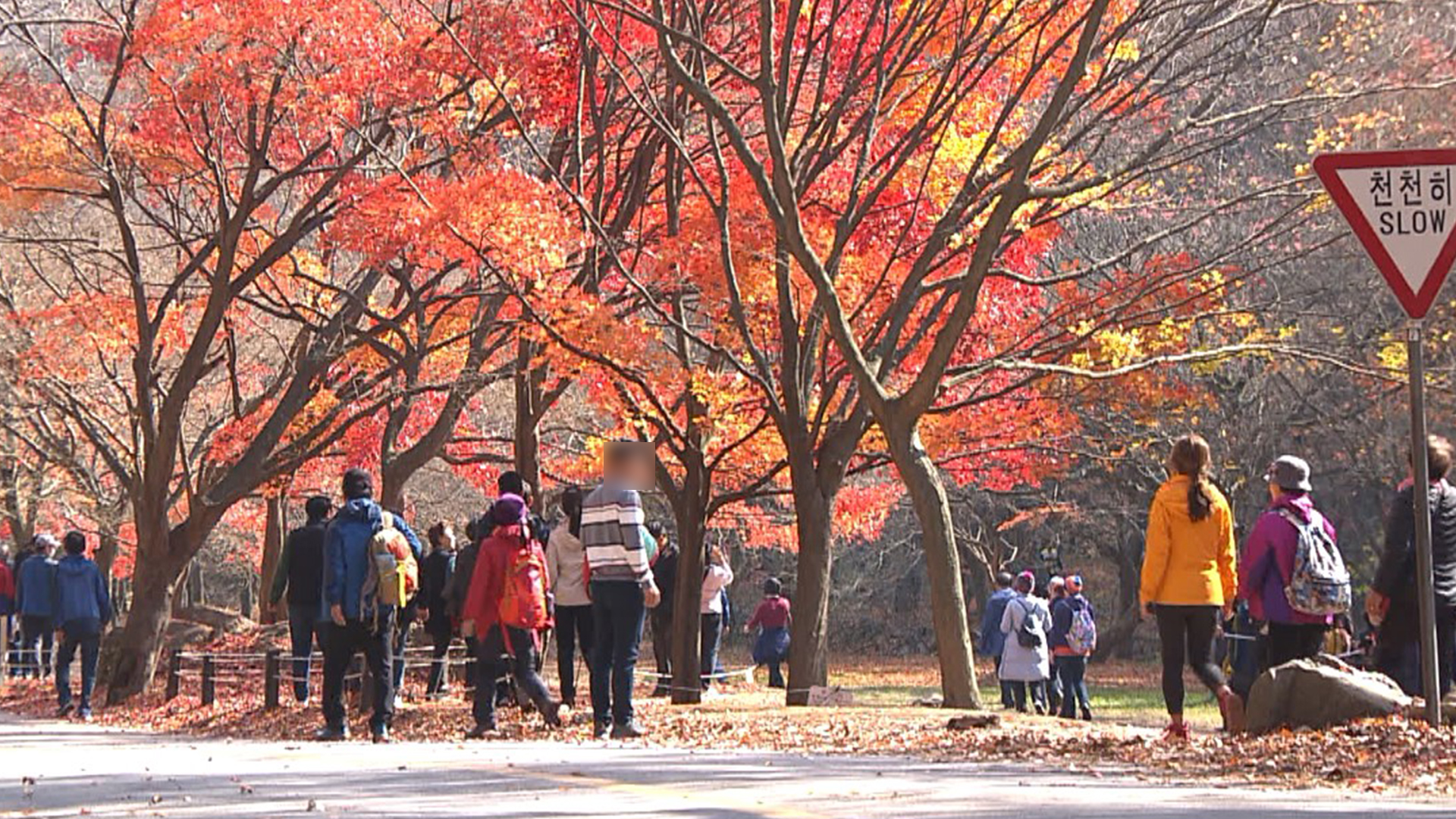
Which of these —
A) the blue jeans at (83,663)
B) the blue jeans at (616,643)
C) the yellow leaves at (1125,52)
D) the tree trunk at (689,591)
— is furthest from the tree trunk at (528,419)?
the blue jeans at (616,643)

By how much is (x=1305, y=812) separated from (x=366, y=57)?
14.9 meters

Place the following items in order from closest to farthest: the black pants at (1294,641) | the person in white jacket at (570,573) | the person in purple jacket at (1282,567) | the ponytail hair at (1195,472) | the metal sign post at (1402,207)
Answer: the metal sign post at (1402,207) < the ponytail hair at (1195,472) < the person in purple jacket at (1282,567) < the black pants at (1294,641) < the person in white jacket at (570,573)

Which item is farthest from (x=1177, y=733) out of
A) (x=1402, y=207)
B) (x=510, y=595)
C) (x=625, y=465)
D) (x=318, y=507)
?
(x=318, y=507)

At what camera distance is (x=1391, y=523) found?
11383 mm

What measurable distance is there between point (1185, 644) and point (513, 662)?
15.9 ft

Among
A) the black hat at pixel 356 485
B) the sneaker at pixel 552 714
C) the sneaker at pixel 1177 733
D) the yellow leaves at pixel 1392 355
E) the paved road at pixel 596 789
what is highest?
the yellow leaves at pixel 1392 355

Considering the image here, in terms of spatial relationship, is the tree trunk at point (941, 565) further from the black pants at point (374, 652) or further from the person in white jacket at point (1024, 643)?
the person in white jacket at point (1024, 643)

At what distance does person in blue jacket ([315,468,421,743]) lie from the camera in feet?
44.6

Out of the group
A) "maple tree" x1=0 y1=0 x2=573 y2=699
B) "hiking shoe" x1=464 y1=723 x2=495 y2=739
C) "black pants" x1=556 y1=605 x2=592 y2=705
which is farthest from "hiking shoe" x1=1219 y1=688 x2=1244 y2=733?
"maple tree" x1=0 y1=0 x2=573 y2=699

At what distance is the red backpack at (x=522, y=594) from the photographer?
13.6 meters

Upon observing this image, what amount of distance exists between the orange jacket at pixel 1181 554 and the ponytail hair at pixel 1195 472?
0.03 meters

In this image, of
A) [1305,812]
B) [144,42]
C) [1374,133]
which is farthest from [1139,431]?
[1305,812]

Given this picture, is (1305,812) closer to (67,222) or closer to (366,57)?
(366,57)

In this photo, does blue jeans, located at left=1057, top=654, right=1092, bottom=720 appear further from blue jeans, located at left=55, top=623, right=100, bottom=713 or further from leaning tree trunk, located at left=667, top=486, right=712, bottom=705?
blue jeans, located at left=55, top=623, right=100, bottom=713
